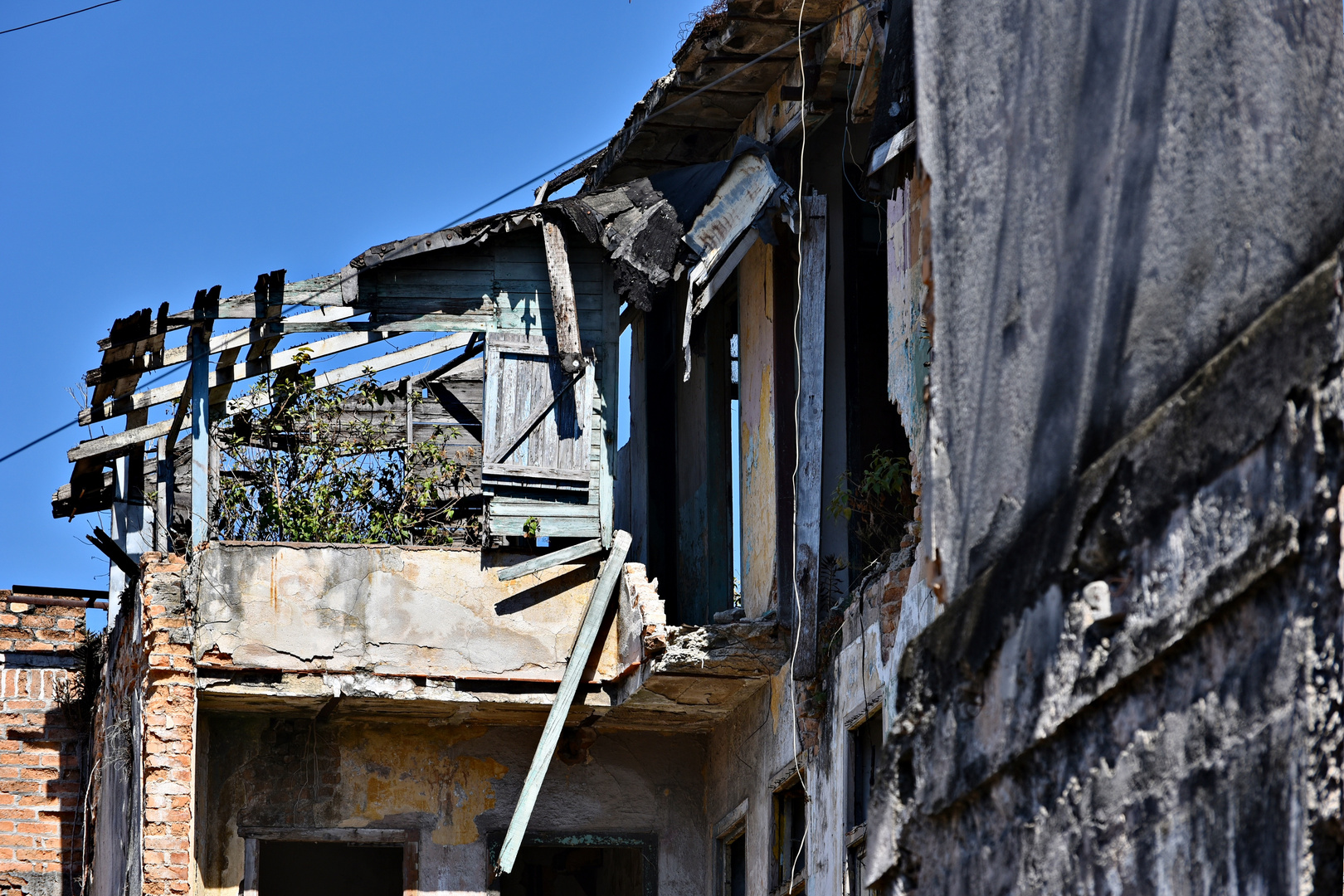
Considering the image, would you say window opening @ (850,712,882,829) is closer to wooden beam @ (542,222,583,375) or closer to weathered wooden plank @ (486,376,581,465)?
weathered wooden plank @ (486,376,581,465)

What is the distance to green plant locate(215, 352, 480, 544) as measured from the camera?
10.9 meters

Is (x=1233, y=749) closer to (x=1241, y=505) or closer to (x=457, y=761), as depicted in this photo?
(x=1241, y=505)

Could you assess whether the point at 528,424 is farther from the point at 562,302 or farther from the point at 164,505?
the point at 164,505

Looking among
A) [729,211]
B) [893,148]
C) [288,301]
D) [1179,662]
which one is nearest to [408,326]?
[288,301]

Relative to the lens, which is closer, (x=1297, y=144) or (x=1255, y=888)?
(x=1255, y=888)

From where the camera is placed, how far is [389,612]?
10.6 m

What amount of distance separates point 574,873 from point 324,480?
6.67 m

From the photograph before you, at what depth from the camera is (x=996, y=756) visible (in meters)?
2.55

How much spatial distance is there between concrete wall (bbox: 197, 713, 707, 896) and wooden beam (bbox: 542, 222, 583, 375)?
2.86 m

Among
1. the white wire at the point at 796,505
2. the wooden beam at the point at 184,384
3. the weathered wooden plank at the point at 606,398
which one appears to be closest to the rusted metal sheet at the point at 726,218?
the white wire at the point at 796,505

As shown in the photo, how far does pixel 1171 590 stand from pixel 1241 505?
16cm

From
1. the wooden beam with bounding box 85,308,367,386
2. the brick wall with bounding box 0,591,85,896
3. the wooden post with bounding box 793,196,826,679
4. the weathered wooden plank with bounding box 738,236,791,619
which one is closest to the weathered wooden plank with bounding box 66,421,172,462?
the wooden beam with bounding box 85,308,367,386

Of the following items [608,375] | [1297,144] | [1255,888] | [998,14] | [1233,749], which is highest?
[608,375]

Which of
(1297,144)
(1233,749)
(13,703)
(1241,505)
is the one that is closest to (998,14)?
(1297,144)
